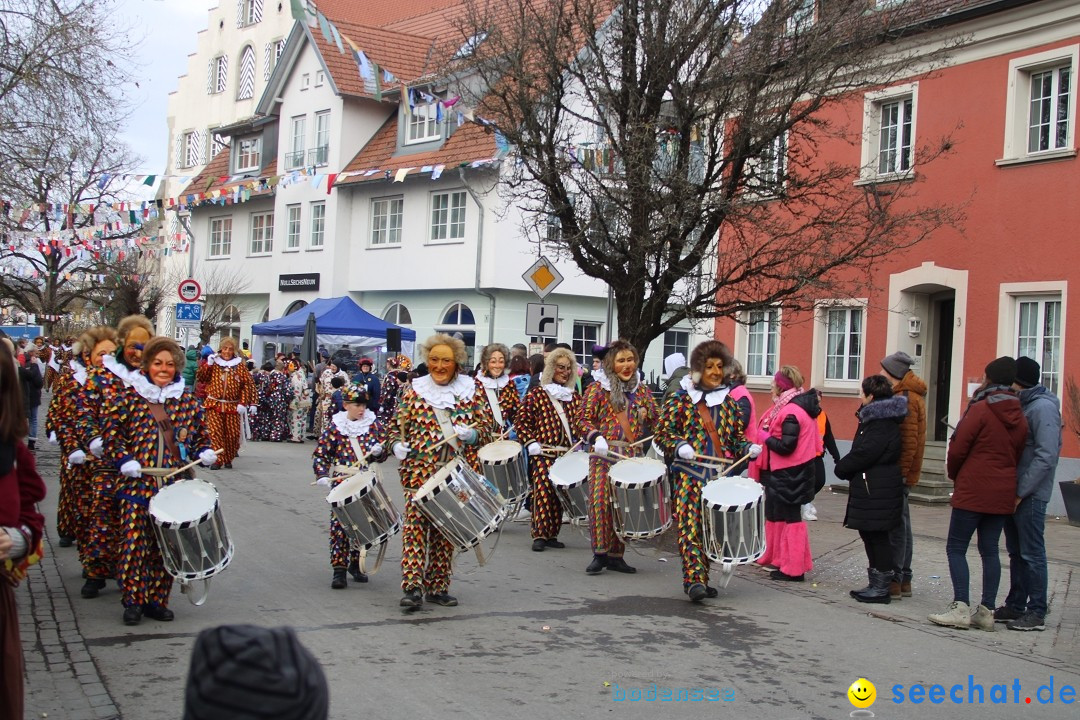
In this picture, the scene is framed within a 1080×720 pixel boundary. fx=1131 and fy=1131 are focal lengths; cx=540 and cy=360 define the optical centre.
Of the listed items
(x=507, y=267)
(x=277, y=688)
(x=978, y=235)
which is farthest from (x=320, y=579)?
(x=507, y=267)

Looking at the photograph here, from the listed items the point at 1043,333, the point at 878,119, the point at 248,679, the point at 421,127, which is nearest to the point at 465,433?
the point at 248,679

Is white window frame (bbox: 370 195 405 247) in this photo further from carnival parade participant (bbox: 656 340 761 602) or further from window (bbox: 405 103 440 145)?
carnival parade participant (bbox: 656 340 761 602)

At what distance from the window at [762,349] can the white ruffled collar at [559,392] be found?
978 cm

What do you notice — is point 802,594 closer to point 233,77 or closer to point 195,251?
point 195,251

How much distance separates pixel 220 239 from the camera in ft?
140

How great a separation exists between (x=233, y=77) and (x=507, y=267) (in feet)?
71.7

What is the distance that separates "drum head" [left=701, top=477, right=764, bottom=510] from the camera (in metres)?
8.34

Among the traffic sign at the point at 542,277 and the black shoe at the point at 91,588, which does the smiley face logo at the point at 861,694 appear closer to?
the black shoe at the point at 91,588

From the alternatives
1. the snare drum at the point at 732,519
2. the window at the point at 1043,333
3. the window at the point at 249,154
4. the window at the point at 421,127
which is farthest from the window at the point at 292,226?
the snare drum at the point at 732,519

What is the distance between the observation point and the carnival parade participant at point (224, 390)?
17203 millimetres

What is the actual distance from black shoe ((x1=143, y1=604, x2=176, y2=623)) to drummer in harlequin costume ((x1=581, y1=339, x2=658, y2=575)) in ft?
12.1

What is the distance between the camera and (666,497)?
31.6 feet

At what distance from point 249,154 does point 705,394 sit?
35.7m

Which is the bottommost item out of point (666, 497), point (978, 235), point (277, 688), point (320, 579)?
point (320, 579)
